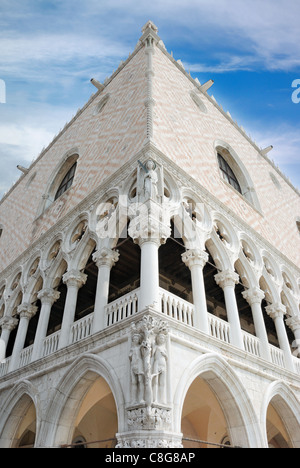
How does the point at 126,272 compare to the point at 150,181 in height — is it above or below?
above

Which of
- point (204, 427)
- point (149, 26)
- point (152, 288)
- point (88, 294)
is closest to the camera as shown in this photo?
point (152, 288)

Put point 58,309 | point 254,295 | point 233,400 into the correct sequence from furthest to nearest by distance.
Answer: point 58,309 < point 254,295 < point 233,400

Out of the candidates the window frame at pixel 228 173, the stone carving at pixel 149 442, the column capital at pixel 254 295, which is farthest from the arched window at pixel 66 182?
the stone carving at pixel 149 442

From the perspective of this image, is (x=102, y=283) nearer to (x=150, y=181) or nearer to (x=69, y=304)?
(x=69, y=304)

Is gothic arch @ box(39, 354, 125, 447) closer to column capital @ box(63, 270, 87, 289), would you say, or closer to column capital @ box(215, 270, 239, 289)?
column capital @ box(63, 270, 87, 289)

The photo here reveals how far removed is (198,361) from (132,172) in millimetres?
3890

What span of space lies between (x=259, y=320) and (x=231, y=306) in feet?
3.41

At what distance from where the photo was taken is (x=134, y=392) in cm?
467

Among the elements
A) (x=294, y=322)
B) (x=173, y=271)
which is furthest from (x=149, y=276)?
(x=294, y=322)

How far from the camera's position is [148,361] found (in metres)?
4.77

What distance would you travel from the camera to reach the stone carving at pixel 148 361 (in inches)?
182

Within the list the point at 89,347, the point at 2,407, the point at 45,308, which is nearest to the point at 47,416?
the point at 89,347

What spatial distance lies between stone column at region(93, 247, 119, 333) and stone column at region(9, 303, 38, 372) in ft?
9.18

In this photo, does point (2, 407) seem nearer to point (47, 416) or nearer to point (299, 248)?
point (47, 416)
